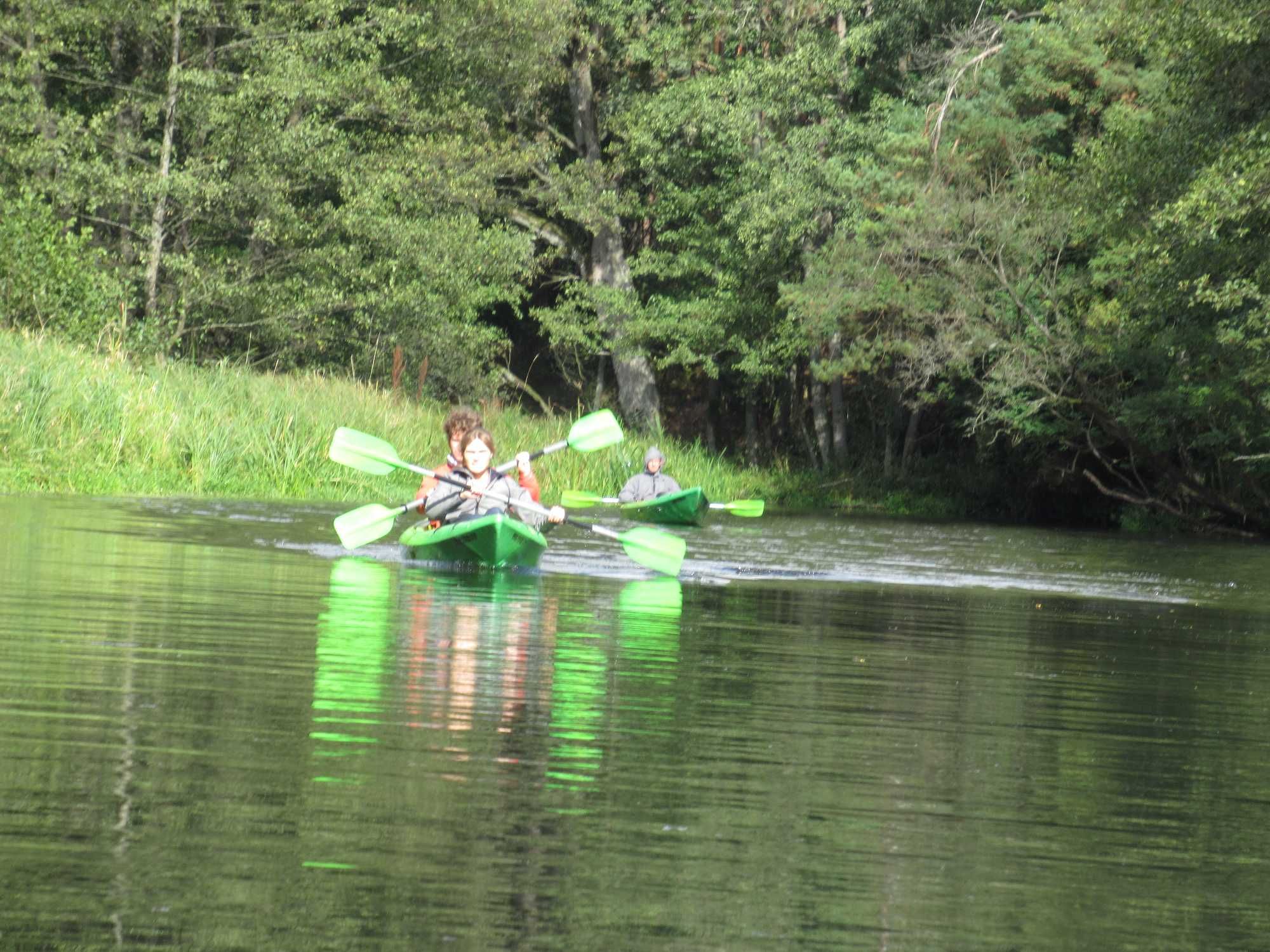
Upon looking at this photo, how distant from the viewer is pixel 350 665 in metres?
6.99

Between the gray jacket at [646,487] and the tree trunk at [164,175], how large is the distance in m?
9.68

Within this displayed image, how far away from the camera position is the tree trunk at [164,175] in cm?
2706

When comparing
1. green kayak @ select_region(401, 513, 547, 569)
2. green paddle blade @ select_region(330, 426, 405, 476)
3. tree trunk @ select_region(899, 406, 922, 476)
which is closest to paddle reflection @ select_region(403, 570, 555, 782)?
green kayak @ select_region(401, 513, 547, 569)

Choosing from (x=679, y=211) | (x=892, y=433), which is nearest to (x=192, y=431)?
(x=679, y=211)

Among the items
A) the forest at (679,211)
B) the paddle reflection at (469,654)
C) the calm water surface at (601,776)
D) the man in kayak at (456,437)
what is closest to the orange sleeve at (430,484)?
the man in kayak at (456,437)

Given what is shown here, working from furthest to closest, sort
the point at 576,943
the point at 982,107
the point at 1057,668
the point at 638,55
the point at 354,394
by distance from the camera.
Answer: the point at 638,55
the point at 982,107
the point at 354,394
the point at 1057,668
the point at 576,943

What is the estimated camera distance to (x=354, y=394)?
78.0 ft

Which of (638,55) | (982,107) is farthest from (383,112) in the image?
(982,107)

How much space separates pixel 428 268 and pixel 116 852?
25.8m

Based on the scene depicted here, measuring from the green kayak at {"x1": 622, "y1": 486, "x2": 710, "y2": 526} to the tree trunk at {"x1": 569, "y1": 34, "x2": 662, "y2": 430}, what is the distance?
1311 centimetres

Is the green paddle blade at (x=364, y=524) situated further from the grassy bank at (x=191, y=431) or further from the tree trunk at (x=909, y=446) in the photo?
the tree trunk at (x=909, y=446)

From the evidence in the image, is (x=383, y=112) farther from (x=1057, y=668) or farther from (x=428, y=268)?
(x=1057, y=668)

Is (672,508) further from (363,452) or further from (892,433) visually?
(892,433)

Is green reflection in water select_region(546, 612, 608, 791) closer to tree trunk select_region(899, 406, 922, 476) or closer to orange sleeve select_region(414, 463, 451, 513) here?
orange sleeve select_region(414, 463, 451, 513)
